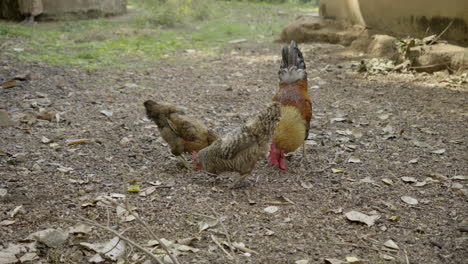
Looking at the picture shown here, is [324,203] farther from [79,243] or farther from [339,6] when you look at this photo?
[339,6]

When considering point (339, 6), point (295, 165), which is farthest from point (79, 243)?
point (339, 6)

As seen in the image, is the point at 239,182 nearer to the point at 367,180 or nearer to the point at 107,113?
the point at 367,180

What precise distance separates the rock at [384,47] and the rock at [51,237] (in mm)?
6243

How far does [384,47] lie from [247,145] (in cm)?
502

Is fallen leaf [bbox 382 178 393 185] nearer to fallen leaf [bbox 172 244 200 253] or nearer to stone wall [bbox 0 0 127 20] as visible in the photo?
fallen leaf [bbox 172 244 200 253]

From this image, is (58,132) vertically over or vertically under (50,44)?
under

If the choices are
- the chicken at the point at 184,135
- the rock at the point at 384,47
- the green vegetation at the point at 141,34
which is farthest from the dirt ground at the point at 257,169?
the green vegetation at the point at 141,34

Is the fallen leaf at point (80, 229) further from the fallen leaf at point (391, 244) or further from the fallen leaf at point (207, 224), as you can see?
the fallen leaf at point (391, 244)

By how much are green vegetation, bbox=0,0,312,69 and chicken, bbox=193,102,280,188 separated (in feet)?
15.3

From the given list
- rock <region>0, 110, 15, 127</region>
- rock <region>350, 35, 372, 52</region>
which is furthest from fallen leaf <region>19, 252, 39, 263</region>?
rock <region>350, 35, 372, 52</region>

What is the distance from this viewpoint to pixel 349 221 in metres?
3.52

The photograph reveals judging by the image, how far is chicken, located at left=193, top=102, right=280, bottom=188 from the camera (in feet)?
12.9

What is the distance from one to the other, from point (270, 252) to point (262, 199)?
0.85m

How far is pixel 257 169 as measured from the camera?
4570mm
